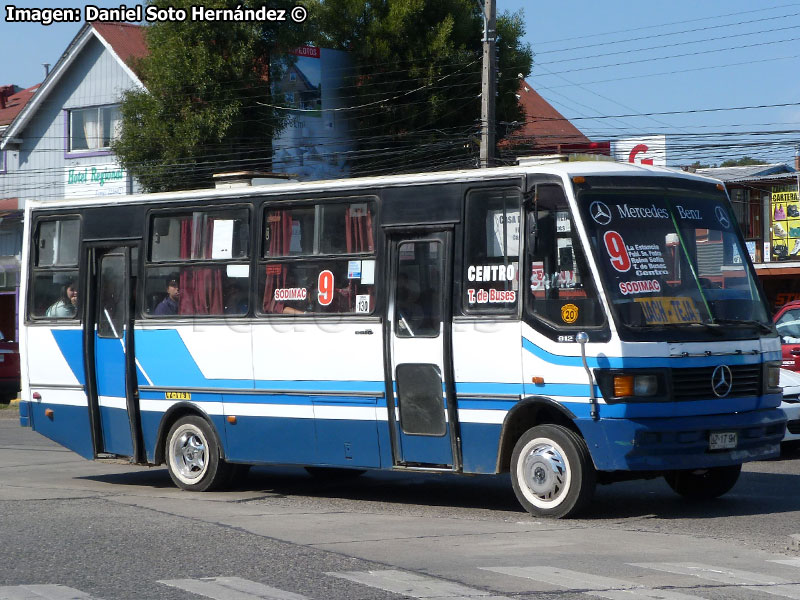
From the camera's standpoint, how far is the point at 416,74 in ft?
121

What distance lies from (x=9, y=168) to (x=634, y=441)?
3666cm

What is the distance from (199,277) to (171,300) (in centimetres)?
44

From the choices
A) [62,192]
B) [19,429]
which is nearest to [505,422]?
[19,429]

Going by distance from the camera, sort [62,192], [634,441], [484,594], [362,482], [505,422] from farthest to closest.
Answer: [62,192]
[362,482]
[505,422]
[634,441]
[484,594]

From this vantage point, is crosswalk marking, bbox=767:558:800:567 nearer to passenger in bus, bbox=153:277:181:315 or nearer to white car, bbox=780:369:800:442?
white car, bbox=780:369:800:442

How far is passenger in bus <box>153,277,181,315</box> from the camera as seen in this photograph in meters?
12.8

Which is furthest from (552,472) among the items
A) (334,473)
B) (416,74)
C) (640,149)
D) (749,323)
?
(416,74)

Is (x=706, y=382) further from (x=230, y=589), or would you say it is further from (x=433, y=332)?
(x=230, y=589)

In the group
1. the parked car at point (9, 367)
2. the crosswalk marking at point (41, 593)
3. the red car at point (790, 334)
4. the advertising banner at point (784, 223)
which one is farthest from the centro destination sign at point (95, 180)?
the crosswalk marking at point (41, 593)

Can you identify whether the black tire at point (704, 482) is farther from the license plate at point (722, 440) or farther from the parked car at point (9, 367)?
the parked car at point (9, 367)

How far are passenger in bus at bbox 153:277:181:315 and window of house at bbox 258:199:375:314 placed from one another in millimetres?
1122

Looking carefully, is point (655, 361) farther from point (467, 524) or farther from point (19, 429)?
point (19, 429)

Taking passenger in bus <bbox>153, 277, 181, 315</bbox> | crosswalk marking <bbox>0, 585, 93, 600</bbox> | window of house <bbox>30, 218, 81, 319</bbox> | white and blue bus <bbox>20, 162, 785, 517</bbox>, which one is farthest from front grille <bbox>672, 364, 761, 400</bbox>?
window of house <bbox>30, 218, 81, 319</bbox>

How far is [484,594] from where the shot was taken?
7086mm
